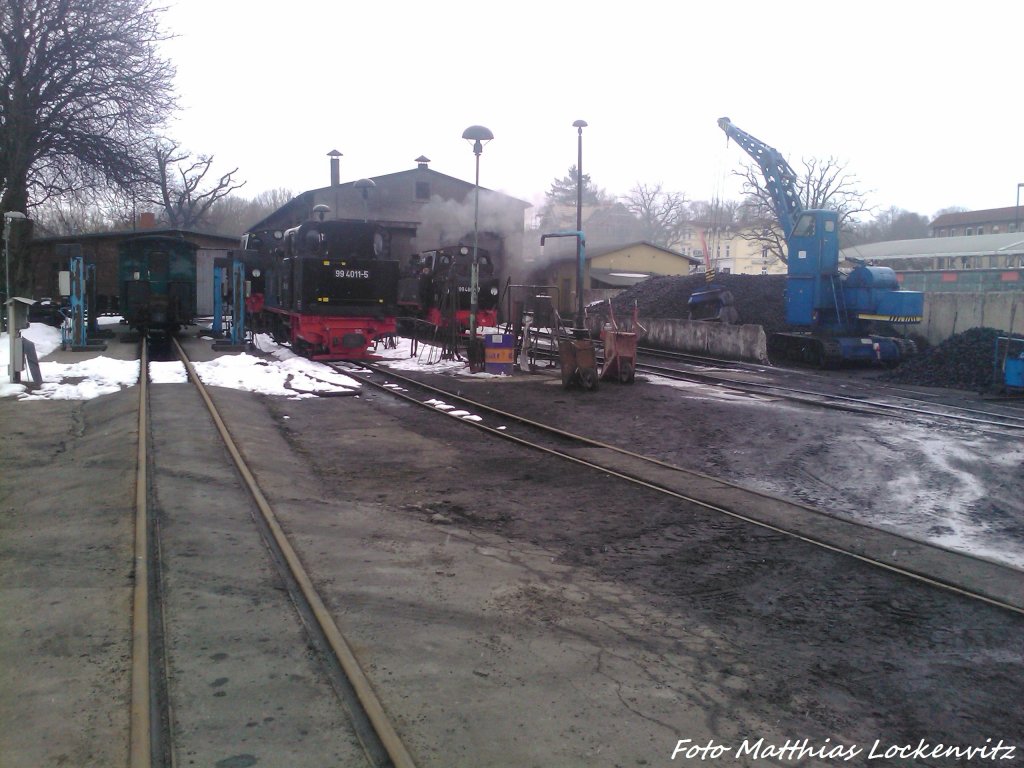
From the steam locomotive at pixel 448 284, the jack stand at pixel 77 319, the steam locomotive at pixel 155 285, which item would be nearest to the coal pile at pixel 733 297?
the steam locomotive at pixel 448 284

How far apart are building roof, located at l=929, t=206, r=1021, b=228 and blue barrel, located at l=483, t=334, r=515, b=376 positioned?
7299cm

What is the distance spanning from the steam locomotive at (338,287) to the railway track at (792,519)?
8.38 m

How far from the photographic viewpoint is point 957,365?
17.8 meters

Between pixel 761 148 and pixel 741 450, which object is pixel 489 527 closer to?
pixel 741 450

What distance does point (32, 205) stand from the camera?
29.3 metres

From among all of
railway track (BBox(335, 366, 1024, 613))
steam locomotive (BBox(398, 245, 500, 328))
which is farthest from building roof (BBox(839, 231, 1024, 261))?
railway track (BBox(335, 366, 1024, 613))

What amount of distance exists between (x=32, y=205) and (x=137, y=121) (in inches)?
254

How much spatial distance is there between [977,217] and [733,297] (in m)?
64.5

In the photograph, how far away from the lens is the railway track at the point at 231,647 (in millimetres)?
3287

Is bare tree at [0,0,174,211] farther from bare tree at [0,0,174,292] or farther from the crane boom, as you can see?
the crane boom

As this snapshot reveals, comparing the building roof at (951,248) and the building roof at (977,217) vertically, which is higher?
the building roof at (977,217)

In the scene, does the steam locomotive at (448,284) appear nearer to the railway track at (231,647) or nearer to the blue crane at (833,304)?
the blue crane at (833,304)

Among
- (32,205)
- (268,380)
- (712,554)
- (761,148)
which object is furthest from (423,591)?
(32,205)

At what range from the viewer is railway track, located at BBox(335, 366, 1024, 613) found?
5.50m
